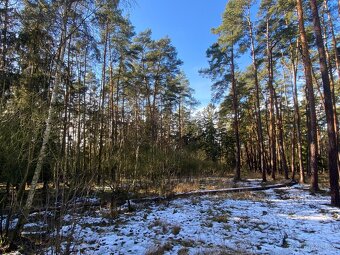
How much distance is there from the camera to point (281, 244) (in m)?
5.20

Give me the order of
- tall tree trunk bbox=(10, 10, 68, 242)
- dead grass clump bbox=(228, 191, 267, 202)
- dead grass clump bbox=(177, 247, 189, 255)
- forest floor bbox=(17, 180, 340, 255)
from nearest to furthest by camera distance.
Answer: dead grass clump bbox=(177, 247, 189, 255)
forest floor bbox=(17, 180, 340, 255)
tall tree trunk bbox=(10, 10, 68, 242)
dead grass clump bbox=(228, 191, 267, 202)

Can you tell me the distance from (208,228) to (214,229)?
0.52 ft

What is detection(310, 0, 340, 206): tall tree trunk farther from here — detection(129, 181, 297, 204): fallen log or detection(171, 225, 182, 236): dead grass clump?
detection(171, 225, 182, 236): dead grass clump

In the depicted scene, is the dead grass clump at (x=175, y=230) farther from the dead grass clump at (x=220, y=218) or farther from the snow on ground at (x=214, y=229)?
the dead grass clump at (x=220, y=218)

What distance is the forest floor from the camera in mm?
4930

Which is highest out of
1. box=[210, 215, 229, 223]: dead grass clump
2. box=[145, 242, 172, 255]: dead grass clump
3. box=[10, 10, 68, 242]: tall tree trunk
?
box=[10, 10, 68, 242]: tall tree trunk

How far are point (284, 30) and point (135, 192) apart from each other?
1180cm

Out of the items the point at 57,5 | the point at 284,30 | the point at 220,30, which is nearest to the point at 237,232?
the point at 57,5

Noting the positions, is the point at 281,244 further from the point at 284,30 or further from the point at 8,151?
the point at 284,30

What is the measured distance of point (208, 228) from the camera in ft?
20.6

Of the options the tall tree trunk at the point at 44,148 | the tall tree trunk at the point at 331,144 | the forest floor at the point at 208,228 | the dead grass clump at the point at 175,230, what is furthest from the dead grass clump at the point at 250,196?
the tall tree trunk at the point at 44,148

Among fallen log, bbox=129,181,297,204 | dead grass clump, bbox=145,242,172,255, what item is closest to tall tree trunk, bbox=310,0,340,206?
fallen log, bbox=129,181,297,204

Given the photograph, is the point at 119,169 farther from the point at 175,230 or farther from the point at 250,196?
the point at 250,196

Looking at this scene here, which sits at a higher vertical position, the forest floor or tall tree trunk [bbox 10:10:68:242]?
tall tree trunk [bbox 10:10:68:242]
